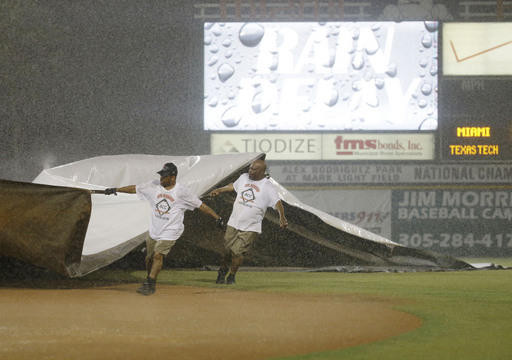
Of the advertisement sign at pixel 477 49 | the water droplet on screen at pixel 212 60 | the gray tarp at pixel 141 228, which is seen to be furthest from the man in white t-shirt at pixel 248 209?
the advertisement sign at pixel 477 49

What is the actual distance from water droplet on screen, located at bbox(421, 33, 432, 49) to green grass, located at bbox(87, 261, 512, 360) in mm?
7466

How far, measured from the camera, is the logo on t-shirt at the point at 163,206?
30.1 feet

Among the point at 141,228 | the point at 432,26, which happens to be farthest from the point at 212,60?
the point at 141,228

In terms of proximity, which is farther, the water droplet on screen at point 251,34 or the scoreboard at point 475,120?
→ the water droplet on screen at point 251,34

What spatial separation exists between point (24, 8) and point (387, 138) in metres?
11.5

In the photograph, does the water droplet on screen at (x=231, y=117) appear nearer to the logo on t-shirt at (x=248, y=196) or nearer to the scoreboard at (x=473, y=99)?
the scoreboard at (x=473, y=99)

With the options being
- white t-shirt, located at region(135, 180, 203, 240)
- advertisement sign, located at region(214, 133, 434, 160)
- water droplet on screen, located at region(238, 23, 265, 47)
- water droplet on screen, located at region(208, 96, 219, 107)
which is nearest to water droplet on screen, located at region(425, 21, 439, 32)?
advertisement sign, located at region(214, 133, 434, 160)

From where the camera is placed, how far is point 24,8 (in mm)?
23391

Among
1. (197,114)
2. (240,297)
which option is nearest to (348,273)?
(240,297)

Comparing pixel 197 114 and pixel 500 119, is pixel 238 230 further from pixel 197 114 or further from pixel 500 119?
pixel 500 119

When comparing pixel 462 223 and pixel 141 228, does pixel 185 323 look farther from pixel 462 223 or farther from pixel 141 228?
pixel 462 223

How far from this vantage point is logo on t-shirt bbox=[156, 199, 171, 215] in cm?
918

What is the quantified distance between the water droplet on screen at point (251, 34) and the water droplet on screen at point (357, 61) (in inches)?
94.5

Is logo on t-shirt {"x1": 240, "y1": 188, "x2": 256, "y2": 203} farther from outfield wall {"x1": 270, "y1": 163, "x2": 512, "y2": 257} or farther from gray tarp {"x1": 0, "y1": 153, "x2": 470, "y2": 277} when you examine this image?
outfield wall {"x1": 270, "y1": 163, "x2": 512, "y2": 257}
